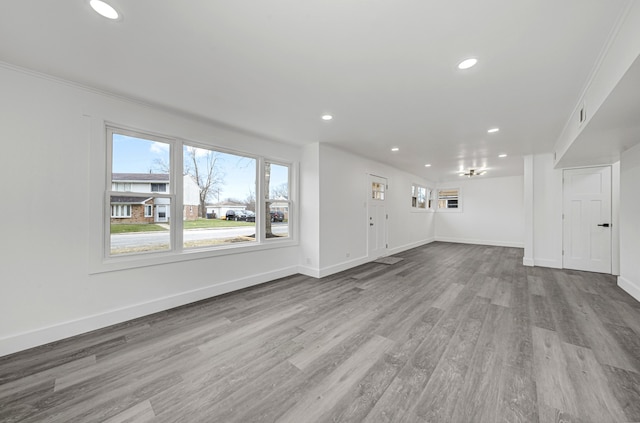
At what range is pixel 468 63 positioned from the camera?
80.0 inches

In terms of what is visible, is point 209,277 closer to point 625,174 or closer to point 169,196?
point 169,196

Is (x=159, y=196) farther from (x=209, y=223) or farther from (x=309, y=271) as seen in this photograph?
(x=309, y=271)

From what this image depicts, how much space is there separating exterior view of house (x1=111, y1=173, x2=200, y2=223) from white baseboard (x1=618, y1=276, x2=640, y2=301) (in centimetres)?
649

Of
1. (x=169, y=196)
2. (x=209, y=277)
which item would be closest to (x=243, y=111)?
(x=169, y=196)

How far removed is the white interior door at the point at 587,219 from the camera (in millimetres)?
4668

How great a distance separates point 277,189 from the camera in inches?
178

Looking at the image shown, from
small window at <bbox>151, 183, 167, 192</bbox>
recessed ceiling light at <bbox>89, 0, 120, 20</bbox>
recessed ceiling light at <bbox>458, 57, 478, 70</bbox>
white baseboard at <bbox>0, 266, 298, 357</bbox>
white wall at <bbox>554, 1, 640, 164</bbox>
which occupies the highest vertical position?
recessed ceiling light at <bbox>89, 0, 120, 20</bbox>

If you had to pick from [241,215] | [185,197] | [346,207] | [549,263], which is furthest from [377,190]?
[185,197]

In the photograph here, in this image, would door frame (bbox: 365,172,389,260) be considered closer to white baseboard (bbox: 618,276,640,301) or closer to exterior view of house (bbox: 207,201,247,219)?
exterior view of house (bbox: 207,201,247,219)

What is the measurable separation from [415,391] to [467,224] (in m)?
8.82

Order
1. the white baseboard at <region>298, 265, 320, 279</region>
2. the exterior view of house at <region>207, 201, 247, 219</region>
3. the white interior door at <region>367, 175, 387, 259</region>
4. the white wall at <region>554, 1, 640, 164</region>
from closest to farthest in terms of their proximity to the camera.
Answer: the white wall at <region>554, 1, 640, 164</region> < the exterior view of house at <region>207, 201, 247, 219</region> < the white baseboard at <region>298, 265, 320, 279</region> < the white interior door at <region>367, 175, 387, 259</region>

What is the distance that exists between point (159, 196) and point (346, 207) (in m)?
3.33

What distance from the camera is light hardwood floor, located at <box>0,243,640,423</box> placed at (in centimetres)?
153

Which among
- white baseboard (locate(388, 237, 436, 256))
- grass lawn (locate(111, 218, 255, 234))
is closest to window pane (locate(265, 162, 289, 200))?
grass lawn (locate(111, 218, 255, 234))
